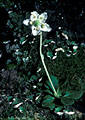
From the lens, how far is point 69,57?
251 cm

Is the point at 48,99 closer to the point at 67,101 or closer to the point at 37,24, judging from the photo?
the point at 67,101

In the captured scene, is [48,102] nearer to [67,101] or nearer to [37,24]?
[67,101]

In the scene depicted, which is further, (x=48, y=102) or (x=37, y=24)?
(x=48, y=102)

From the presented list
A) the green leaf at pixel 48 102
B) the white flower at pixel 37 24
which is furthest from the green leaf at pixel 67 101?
the white flower at pixel 37 24

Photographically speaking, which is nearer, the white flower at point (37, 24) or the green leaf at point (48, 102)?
the white flower at point (37, 24)

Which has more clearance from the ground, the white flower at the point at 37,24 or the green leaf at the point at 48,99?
the white flower at the point at 37,24

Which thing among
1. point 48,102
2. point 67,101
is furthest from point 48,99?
point 67,101

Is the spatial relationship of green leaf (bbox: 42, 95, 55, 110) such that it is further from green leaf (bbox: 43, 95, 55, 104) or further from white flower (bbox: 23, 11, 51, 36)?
white flower (bbox: 23, 11, 51, 36)

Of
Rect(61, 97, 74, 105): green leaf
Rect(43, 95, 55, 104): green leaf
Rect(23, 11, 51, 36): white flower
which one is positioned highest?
Rect(23, 11, 51, 36): white flower

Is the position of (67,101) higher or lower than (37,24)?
lower

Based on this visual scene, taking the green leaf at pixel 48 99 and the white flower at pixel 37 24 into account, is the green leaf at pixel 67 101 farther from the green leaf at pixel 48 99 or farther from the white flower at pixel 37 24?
the white flower at pixel 37 24

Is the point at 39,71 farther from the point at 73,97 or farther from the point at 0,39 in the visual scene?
the point at 0,39

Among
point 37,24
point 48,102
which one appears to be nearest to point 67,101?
point 48,102

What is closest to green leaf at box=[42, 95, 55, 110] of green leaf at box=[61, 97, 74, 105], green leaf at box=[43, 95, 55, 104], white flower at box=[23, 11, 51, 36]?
green leaf at box=[43, 95, 55, 104]
